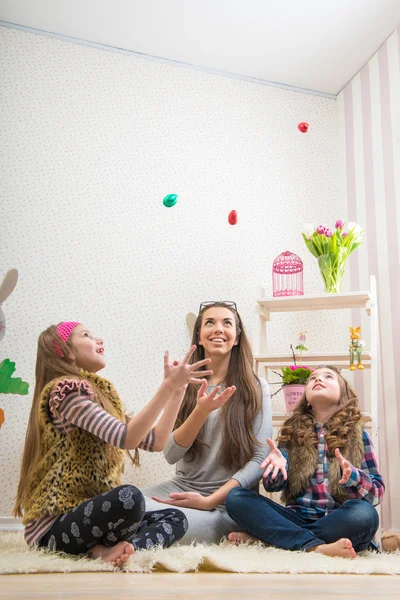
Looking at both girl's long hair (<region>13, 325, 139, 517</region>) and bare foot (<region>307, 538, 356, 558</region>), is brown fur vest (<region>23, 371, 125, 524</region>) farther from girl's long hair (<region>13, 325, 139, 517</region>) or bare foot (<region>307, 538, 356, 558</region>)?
bare foot (<region>307, 538, 356, 558</region>)

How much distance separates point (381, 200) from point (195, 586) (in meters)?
2.17

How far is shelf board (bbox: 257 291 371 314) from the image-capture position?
2.38 m

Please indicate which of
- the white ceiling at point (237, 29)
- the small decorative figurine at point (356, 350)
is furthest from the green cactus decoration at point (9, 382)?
the white ceiling at point (237, 29)

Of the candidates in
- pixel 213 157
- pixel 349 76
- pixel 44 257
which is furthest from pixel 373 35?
pixel 44 257

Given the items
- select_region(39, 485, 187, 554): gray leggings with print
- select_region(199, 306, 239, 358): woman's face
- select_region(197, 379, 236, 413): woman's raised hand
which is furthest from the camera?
select_region(199, 306, 239, 358): woman's face

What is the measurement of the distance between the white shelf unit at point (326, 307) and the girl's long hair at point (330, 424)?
0.90 feet

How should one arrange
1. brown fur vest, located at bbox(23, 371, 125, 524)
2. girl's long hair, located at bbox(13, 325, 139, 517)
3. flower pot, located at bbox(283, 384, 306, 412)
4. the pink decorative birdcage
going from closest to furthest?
brown fur vest, located at bbox(23, 371, 125, 524)
girl's long hair, located at bbox(13, 325, 139, 517)
flower pot, located at bbox(283, 384, 306, 412)
the pink decorative birdcage

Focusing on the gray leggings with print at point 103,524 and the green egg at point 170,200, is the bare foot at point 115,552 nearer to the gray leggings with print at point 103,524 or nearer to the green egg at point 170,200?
the gray leggings with print at point 103,524

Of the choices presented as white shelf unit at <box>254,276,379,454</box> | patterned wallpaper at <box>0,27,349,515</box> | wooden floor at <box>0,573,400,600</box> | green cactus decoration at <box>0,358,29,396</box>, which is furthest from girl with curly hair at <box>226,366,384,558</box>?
green cactus decoration at <box>0,358,29,396</box>

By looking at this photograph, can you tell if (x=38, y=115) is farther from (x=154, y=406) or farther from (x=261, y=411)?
(x=154, y=406)

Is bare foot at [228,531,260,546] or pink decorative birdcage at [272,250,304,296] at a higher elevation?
pink decorative birdcage at [272,250,304,296]

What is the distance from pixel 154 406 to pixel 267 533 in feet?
1.76

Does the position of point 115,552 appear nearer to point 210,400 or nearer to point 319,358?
point 210,400

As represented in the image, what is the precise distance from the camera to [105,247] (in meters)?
2.72
